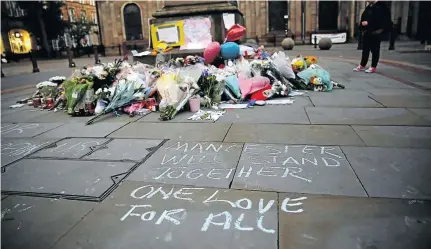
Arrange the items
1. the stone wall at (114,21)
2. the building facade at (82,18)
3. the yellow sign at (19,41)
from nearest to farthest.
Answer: the stone wall at (114,21)
the yellow sign at (19,41)
the building facade at (82,18)

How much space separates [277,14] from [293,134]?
25.0 meters

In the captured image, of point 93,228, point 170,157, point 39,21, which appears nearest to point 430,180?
point 170,157

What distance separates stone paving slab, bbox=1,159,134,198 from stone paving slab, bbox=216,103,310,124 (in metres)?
1.87

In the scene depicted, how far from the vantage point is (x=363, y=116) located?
417 centimetres

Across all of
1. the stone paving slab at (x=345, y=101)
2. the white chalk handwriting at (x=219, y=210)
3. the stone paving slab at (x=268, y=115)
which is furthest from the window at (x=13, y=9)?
the white chalk handwriting at (x=219, y=210)

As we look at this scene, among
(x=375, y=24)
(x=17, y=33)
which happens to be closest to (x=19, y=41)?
(x=17, y=33)

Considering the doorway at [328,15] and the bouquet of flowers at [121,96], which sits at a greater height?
the doorway at [328,15]

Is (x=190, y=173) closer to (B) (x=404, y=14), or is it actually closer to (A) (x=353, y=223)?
(A) (x=353, y=223)

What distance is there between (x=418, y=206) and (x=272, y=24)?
86.5ft

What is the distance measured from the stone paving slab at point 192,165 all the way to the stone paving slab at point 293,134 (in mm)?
320

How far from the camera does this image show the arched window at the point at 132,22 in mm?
29219

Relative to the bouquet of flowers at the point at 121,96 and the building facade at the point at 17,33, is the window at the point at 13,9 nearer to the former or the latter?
the building facade at the point at 17,33

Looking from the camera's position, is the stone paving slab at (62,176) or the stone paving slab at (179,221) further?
the stone paving slab at (62,176)

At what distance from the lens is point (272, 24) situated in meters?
26.5
